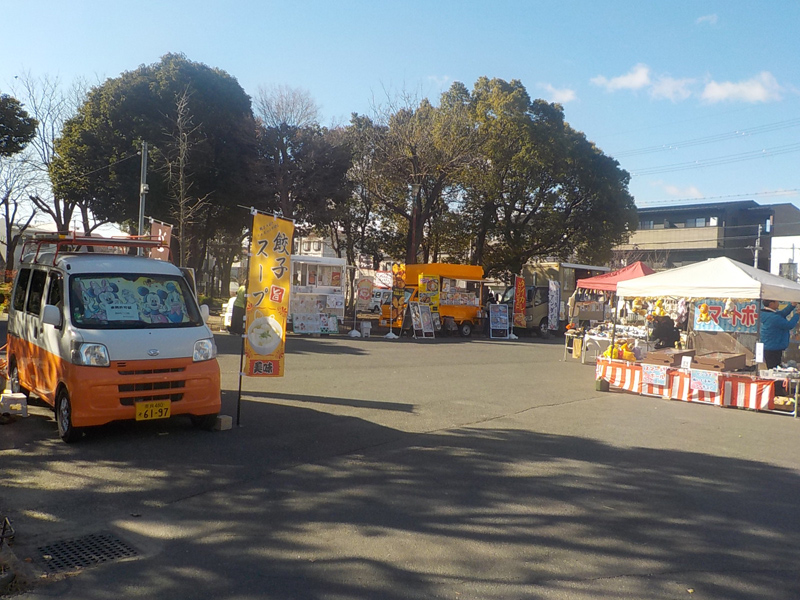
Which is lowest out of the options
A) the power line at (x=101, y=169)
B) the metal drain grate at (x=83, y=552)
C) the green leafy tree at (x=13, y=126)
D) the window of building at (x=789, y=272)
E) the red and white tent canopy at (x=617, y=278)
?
the metal drain grate at (x=83, y=552)

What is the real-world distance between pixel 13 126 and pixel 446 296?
15.5m

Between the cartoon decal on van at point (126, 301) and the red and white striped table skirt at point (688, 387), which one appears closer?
the cartoon decal on van at point (126, 301)

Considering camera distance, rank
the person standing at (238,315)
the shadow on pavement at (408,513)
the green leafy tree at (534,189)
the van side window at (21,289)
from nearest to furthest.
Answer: the shadow on pavement at (408,513) < the van side window at (21,289) < the person standing at (238,315) < the green leafy tree at (534,189)

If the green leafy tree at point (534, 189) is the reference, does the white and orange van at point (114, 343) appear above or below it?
below

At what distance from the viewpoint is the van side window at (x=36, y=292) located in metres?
7.92

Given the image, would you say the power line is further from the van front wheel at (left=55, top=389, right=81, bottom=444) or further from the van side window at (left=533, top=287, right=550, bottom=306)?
the van front wheel at (left=55, top=389, right=81, bottom=444)

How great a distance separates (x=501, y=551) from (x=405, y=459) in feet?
7.78

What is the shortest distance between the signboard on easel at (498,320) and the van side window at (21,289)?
61.6 ft

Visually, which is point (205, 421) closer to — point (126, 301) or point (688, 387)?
point (126, 301)

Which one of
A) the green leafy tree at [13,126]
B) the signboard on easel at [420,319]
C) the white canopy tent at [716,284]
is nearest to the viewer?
the white canopy tent at [716,284]

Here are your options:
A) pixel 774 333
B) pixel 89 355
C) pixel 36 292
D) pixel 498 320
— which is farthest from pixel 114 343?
pixel 498 320

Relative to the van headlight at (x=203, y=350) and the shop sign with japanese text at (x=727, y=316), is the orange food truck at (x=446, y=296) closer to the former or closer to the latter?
the shop sign with japanese text at (x=727, y=316)

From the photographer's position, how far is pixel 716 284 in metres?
11.5

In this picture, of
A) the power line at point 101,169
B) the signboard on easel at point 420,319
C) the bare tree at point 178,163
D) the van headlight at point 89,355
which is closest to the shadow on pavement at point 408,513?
the van headlight at point 89,355
